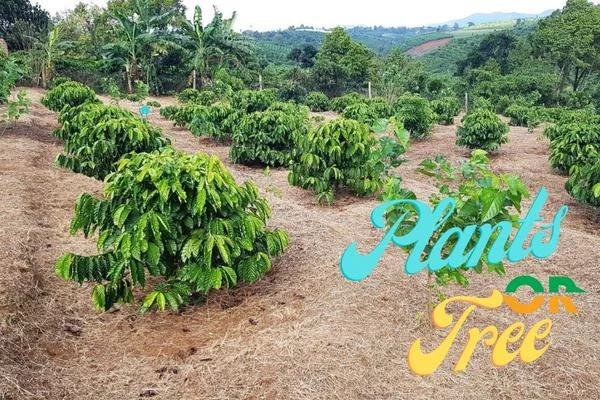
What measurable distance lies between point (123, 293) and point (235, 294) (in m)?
0.86

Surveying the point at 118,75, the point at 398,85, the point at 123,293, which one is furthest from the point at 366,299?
the point at 118,75

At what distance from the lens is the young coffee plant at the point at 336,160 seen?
6.38 m

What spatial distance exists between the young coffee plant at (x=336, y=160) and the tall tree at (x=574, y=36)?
2270 centimetres

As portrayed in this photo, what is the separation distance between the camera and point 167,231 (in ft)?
11.2

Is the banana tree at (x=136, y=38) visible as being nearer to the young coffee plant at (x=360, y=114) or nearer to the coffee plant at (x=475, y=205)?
the young coffee plant at (x=360, y=114)

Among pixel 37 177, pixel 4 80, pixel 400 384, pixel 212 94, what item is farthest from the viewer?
pixel 212 94

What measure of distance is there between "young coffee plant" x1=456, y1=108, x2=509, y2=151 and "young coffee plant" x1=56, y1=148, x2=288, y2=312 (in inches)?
336

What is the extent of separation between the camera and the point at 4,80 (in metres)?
8.84

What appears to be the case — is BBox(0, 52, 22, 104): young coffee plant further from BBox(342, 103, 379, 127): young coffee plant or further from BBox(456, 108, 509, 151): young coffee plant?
BBox(456, 108, 509, 151): young coffee plant

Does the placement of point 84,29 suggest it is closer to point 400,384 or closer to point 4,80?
point 4,80

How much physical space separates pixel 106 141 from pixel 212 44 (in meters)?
17.3

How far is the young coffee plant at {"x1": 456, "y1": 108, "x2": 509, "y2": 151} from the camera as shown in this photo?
10938 millimetres

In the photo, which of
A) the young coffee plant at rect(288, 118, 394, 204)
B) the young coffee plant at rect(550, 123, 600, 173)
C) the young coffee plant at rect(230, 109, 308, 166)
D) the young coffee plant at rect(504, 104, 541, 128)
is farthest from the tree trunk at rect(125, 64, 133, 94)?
the young coffee plant at rect(550, 123, 600, 173)

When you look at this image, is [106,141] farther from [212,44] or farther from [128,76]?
[212,44]
